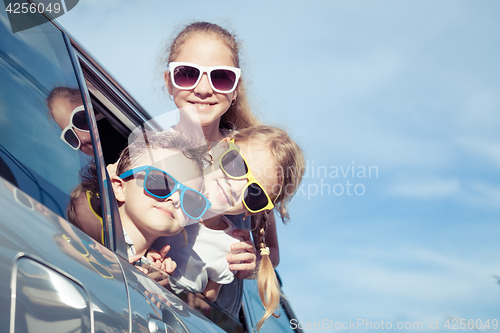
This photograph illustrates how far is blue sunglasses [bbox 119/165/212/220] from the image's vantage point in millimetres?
1612

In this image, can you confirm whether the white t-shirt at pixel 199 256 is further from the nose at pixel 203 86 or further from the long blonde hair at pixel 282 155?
the nose at pixel 203 86

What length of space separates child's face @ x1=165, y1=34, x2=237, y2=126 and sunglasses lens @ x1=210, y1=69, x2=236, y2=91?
0.12 feet

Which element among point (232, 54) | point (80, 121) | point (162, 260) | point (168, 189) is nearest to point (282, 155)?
point (232, 54)

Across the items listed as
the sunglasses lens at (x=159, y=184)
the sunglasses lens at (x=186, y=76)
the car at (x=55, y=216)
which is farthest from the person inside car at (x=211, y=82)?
the car at (x=55, y=216)

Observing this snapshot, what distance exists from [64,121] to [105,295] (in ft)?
1.64

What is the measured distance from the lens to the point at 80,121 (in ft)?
3.91

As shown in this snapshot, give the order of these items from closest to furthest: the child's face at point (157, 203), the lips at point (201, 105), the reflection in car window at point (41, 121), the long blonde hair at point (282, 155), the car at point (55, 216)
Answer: the car at point (55, 216) → the reflection in car window at point (41, 121) → the child's face at point (157, 203) → the lips at point (201, 105) → the long blonde hair at point (282, 155)

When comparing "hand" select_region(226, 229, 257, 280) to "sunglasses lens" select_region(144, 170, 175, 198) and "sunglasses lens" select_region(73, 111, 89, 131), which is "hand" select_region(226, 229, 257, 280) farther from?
"sunglasses lens" select_region(73, 111, 89, 131)

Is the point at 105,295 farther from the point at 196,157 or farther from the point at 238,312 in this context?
the point at 238,312

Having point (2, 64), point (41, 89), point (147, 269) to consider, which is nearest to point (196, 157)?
point (147, 269)

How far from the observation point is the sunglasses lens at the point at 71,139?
1.11 metres

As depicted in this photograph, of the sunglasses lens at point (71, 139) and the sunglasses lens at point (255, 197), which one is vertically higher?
the sunglasses lens at point (255, 197)

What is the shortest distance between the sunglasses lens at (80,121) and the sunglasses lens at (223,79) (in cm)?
92

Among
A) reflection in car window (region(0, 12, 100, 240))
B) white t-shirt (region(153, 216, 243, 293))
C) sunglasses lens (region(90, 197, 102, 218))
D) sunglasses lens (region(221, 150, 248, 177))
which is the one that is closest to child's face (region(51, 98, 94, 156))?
reflection in car window (region(0, 12, 100, 240))
